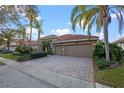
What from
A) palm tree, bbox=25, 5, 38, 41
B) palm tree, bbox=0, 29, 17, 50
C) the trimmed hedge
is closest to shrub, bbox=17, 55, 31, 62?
the trimmed hedge

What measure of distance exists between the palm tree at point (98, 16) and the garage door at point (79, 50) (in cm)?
909

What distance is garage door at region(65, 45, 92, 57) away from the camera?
2460cm

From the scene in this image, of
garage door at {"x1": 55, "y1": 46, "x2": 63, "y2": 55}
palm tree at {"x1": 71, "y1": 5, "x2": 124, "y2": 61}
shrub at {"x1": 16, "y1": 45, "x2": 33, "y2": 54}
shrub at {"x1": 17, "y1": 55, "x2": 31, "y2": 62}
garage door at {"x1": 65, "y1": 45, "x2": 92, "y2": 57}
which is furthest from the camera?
garage door at {"x1": 55, "y1": 46, "x2": 63, "y2": 55}

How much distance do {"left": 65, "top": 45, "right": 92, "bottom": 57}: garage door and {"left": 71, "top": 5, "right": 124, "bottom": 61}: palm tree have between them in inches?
358

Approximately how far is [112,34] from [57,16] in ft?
16.3

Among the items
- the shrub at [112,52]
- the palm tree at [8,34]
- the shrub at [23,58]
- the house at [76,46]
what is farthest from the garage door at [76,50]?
the palm tree at [8,34]

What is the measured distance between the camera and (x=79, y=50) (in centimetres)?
2588

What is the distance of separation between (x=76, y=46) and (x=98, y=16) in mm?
11574

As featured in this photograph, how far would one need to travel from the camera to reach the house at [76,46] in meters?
24.6

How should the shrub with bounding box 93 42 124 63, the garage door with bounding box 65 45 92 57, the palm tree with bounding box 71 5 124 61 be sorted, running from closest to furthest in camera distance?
the palm tree with bounding box 71 5 124 61 < the shrub with bounding box 93 42 124 63 < the garage door with bounding box 65 45 92 57

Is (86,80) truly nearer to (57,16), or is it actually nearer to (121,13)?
(57,16)

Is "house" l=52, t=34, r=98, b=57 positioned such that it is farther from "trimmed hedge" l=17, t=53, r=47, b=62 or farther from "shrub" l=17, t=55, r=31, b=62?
"shrub" l=17, t=55, r=31, b=62

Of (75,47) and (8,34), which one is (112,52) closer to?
(8,34)
